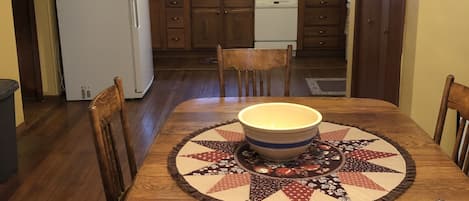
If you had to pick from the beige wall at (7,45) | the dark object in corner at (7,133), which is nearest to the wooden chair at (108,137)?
the dark object in corner at (7,133)

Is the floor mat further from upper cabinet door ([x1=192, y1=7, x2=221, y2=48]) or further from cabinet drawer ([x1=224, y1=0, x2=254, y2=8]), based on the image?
upper cabinet door ([x1=192, y1=7, x2=221, y2=48])

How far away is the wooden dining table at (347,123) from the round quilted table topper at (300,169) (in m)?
0.04

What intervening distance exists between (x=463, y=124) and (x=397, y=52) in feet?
4.87

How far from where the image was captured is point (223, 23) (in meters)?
6.73

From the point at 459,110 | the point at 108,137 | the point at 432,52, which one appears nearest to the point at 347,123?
the point at 459,110

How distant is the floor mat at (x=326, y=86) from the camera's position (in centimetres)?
517

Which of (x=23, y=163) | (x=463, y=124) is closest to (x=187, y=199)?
(x=463, y=124)

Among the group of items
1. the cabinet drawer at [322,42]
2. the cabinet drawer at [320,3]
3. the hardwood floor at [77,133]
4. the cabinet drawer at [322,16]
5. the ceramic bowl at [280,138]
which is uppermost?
the cabinet drawer at [320,3]

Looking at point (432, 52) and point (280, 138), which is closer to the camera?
point (280, 138)

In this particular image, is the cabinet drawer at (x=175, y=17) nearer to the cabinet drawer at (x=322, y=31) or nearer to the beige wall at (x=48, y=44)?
the cabinet drawer at (x=322, y=31)

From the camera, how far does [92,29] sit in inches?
186

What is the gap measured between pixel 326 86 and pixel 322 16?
4.99ft

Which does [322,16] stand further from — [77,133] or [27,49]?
[77,133]

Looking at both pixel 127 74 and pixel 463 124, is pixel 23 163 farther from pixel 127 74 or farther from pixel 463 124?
pixel 463 124
